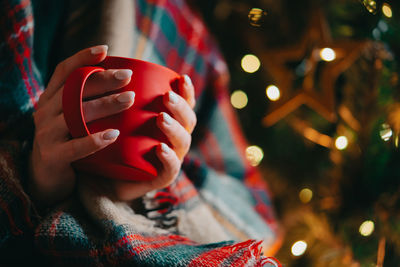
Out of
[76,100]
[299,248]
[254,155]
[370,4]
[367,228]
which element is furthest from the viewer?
[254,155]

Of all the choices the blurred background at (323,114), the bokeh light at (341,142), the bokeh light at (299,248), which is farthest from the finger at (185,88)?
the bokeh light at (299,248)

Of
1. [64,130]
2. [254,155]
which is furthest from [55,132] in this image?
[254,155]

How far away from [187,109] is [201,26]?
45 centimetres

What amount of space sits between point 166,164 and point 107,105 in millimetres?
102

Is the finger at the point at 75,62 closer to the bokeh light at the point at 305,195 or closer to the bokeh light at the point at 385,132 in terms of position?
the bokeh light at the point at 385,132

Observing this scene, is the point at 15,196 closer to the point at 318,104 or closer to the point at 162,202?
the point at 162,202

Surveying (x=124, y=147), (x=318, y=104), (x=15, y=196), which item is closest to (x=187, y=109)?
(x=124, y=147)

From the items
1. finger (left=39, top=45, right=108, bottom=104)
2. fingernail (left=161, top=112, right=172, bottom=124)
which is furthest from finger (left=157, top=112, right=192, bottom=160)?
finger (left=39, top=45, right=108, bottom=104)

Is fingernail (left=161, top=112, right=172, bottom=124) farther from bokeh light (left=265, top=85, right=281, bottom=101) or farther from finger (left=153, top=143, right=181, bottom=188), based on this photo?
bokeh light (left=265, top=85, right=281, bottom=101)

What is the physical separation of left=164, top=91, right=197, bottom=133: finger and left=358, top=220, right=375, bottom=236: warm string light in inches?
15.0

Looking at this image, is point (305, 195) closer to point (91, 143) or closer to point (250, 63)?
point (250, 63)

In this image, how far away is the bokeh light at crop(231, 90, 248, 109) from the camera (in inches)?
33.9

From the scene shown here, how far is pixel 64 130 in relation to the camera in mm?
385

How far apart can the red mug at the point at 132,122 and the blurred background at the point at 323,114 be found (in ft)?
1.07
